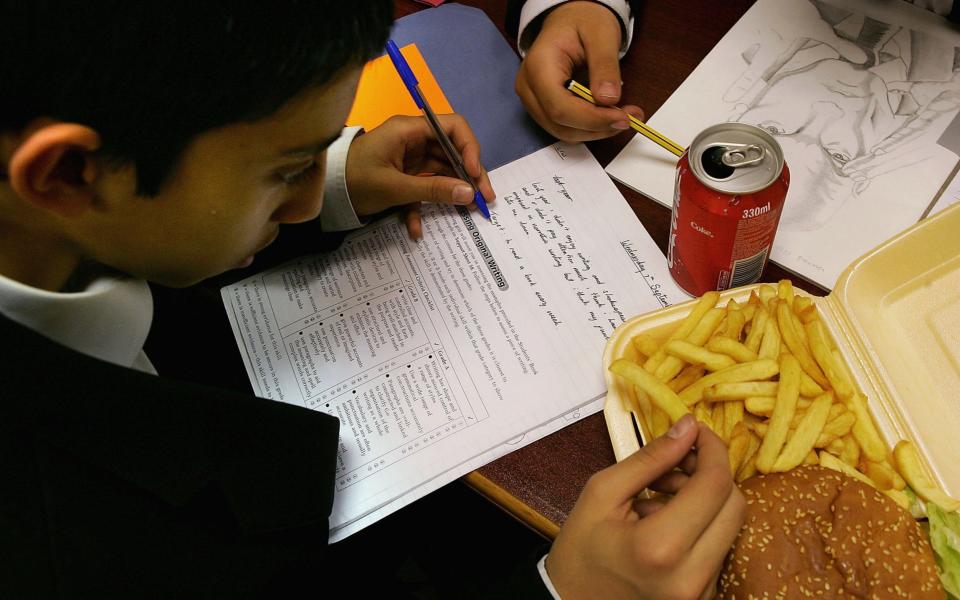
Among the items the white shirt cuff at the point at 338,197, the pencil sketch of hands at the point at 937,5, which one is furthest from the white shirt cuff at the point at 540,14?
the pencil sketch of hands at the point at 937,5

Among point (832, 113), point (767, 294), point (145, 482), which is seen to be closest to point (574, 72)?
point (832, 113)

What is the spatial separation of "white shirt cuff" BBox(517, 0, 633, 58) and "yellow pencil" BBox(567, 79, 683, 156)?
148 millimetres

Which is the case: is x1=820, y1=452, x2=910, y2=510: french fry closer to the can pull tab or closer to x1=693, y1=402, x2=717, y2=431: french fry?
x1=693, y1=402, x2=717, y2=431: french fry

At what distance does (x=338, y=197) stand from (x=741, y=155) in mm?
501

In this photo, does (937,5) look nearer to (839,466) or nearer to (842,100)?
(842,100)

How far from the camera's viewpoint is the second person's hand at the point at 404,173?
0.91 metres

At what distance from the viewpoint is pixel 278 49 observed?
507 millimetres

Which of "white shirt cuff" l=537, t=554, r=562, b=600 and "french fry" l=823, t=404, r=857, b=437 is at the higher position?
"french fry" l=823, t=404, r=857, b=437

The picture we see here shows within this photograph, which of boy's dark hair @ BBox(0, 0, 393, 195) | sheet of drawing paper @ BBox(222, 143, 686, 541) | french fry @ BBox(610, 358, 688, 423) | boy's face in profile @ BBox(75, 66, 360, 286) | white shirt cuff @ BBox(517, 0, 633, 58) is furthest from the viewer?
white shirt cuff @ BBox(517, 0, 633, 58)

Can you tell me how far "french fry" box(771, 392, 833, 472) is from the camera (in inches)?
25.7

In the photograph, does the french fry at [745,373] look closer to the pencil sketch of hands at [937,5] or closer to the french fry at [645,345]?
the french fry at [645,345]

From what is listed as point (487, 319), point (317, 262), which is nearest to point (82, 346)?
point (317, 262)

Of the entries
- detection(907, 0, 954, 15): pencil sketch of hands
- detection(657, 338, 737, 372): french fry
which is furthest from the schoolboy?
detection(907, 0, 954, 15): pencil sketch of hands

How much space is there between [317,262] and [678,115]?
0.54 m
